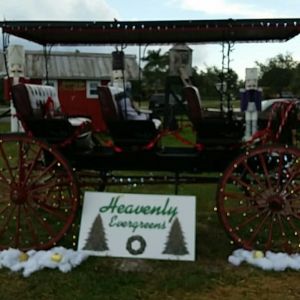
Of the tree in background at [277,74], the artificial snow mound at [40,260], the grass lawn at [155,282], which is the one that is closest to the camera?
the grass lawn at [155,282]

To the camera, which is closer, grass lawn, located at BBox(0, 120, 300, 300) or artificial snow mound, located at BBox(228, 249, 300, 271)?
grass lawn, located at BBox(0, 120, 300, 300)

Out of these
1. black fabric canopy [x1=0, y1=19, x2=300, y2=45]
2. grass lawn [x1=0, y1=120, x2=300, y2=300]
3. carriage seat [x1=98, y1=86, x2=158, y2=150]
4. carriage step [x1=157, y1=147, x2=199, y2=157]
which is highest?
black fabric canopy [x1=0, y1=19, x2=300, y2=45]

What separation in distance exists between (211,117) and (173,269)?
59.0 inches

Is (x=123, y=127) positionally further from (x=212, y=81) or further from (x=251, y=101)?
(x=251, y=101)

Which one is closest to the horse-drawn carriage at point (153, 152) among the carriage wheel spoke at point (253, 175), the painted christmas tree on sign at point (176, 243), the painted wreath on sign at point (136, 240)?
the carriage wheel spoke at point (253, 175)

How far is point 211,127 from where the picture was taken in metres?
5.23

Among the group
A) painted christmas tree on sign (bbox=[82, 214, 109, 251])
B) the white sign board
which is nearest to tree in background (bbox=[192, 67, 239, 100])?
the white sign board

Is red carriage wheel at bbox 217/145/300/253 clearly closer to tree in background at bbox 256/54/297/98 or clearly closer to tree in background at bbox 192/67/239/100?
tree in background at bbox 192/67/239/100

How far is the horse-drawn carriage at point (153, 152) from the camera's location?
501cm

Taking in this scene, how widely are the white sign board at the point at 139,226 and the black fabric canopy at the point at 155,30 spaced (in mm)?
1433

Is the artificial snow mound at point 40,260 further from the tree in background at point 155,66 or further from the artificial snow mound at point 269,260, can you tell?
the tree in background at point 155,66

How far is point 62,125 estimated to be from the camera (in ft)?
17.4

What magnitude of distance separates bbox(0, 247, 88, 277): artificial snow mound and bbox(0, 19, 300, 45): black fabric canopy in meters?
1.90

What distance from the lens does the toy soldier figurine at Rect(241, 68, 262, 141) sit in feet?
18.2
